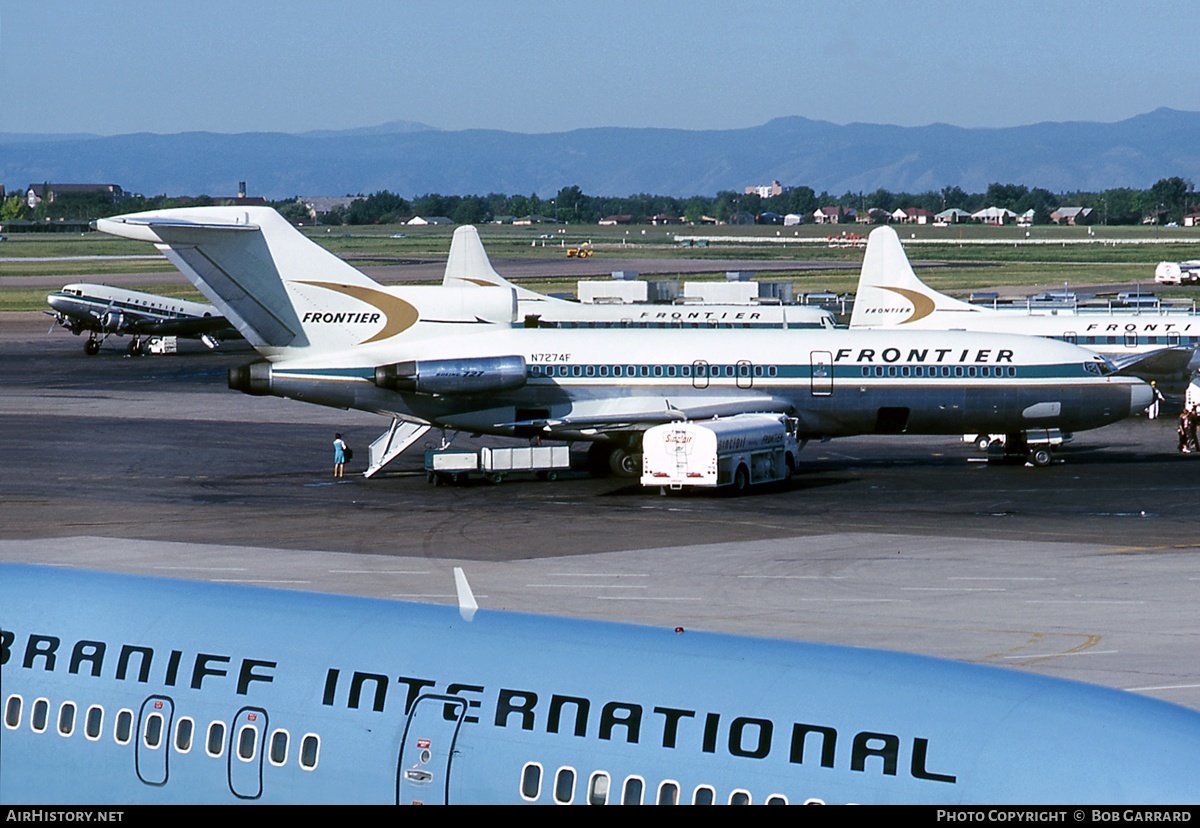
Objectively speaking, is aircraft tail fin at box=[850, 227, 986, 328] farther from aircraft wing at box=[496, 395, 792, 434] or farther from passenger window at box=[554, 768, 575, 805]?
passenger window at box=[554, 768, 575, 805]

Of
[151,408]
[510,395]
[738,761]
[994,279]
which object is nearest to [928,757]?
[738,761]

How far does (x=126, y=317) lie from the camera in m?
98.2

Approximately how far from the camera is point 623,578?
3438 cm

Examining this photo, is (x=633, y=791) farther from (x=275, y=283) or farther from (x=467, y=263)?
(x=467, y=263)

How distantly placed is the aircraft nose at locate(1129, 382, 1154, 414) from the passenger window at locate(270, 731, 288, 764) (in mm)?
42608

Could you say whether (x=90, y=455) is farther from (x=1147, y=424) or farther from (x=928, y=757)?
(x=928, y=757)

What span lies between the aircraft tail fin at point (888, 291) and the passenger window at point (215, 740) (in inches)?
2333

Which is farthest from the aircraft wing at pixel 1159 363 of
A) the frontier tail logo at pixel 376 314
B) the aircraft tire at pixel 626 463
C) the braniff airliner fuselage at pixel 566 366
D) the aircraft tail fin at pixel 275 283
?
the aircraft tail fin at pixel 275 283

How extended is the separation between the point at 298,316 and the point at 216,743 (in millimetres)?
36420

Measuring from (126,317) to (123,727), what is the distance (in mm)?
87264

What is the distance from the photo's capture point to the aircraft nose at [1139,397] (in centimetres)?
5191

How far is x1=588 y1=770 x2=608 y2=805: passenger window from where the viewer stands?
12.3 m

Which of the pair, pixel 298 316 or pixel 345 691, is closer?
pixel 345 691

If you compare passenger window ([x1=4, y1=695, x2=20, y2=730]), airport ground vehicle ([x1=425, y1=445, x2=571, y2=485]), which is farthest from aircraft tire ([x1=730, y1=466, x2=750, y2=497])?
passenger window ([x1=4, y1=695, x2=20, y2=730])
